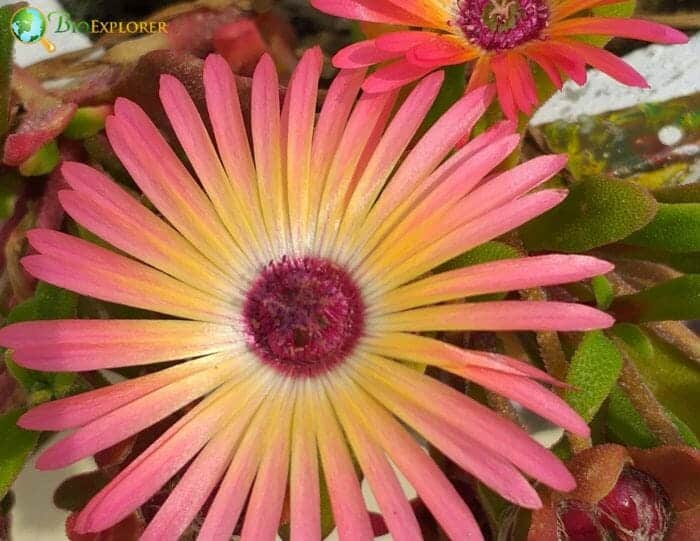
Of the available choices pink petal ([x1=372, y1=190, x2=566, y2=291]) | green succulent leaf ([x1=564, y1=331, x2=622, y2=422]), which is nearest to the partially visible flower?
green succulent leaf ([x1=564, y1=331, x2=622, y2=422])

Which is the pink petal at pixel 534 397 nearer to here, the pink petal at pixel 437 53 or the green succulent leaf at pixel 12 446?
the pink petal at pixel 437 53

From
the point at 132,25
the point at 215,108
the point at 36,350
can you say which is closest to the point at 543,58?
the point at 215,108

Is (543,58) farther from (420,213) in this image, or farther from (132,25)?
(132,25)

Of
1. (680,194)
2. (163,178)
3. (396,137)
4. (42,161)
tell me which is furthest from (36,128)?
(680,194)

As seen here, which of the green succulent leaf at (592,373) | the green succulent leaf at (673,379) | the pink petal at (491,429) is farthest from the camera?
the green succulent leaf at (673,379)

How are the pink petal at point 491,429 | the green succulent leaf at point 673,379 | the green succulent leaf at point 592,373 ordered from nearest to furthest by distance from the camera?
the pink petal at point 491,429
the green succulent leaf at point 592,373
the green succulent leaf at point 673,379

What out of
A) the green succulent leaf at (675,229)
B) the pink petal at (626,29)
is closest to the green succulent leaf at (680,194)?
the green succulent leaf at (675,229)

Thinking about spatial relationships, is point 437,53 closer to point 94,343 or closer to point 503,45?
point 503,45
